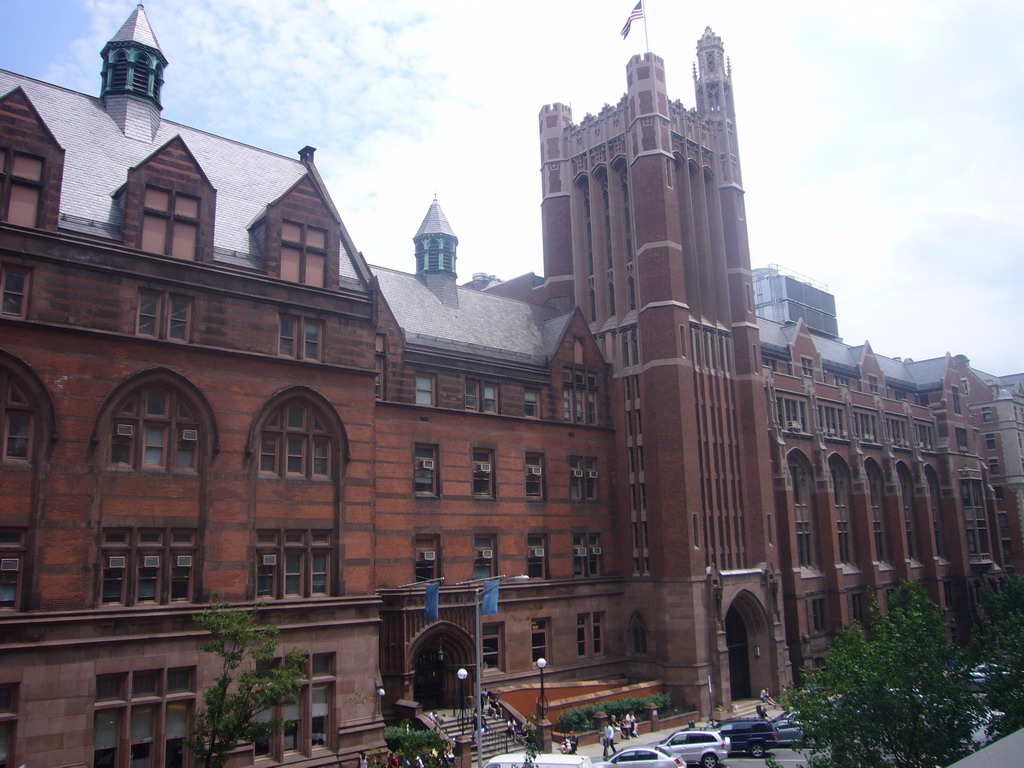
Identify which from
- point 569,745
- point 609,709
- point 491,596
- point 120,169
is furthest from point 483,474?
point 120,169

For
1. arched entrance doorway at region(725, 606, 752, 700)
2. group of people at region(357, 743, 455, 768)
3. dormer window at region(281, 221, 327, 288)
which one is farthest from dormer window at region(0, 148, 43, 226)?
arched entrance doorway at region(725, 606, 752, 700)

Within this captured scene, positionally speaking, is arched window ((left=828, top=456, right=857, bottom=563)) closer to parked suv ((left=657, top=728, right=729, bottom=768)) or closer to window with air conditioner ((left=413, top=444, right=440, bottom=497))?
parked suv ((left=657, top=728, right=729, bottom=768))

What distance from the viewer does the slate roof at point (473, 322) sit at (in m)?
43.2

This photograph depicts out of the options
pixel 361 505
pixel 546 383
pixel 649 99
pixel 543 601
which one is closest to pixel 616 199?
pixel 649 99

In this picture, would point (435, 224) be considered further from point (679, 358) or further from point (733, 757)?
point (733, 757)

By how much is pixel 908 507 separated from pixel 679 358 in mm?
37227

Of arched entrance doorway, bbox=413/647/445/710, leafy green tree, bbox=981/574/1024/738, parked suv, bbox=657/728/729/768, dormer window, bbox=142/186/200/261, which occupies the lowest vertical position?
parked suv, bbox=657/728/729/768

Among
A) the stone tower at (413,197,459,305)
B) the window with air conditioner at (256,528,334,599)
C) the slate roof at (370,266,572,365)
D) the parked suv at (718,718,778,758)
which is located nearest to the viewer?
the window with air conditioner at (256,528,334,599)

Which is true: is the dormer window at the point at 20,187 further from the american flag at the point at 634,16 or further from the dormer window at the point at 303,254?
the american flag at the point at 634,16

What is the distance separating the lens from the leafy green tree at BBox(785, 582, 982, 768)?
2002 centimetres

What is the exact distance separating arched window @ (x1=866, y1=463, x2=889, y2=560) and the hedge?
32.3 metres

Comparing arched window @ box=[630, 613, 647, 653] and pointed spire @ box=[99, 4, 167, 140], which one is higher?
pointed spire @ box=[99, 4, 167, 140]

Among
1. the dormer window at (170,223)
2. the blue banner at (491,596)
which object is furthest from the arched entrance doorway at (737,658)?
the dormer window at (170,223)

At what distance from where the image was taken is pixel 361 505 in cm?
3123
